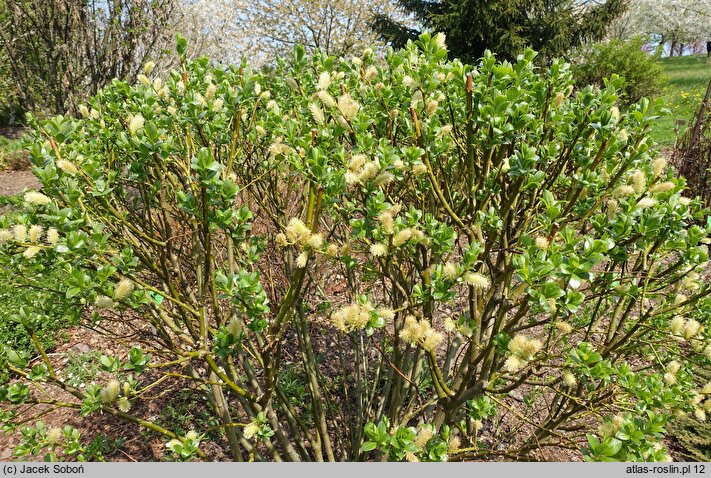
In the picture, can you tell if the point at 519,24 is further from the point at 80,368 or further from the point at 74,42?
the point at 80,368

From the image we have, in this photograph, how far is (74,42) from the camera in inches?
232

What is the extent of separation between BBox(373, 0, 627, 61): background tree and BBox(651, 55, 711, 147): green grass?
2.73 m

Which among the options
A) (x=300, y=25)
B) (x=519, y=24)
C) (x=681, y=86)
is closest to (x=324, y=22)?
(x=300, y=25)

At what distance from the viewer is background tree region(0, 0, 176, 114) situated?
573 cm

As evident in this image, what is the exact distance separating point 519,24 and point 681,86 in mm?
10473

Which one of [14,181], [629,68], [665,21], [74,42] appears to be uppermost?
[665,21]

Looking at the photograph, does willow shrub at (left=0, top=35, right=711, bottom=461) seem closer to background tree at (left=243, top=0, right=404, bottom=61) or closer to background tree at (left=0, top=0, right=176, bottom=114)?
background tree at (left=0, top=0, right=176, bottom=114)

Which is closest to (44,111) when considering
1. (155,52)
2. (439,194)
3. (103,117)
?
(155,52)

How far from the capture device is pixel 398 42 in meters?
12.3

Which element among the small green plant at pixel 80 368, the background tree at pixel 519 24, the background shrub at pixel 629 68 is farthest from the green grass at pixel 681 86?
the small green plant at pixel 80 368

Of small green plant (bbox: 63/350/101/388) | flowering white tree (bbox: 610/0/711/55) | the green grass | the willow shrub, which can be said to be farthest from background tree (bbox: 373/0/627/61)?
flowering white tree (bbox: 610/0/711/55)

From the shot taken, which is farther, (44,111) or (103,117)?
(44,111)

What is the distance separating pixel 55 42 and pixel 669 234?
23.9ft

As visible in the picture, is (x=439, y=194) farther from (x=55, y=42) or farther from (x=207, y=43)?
(x=207, y=43)
